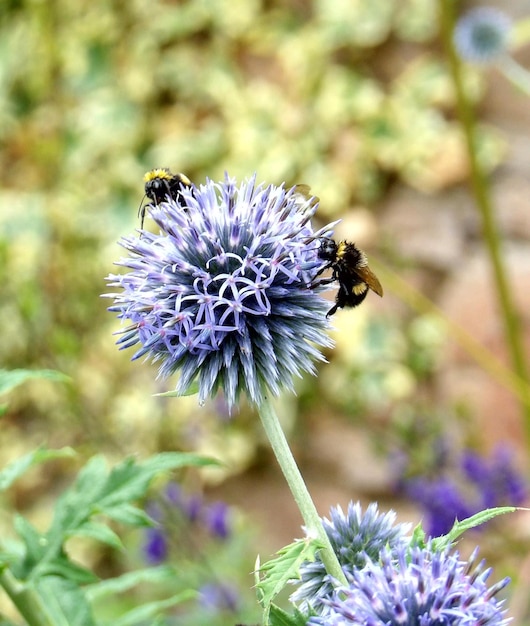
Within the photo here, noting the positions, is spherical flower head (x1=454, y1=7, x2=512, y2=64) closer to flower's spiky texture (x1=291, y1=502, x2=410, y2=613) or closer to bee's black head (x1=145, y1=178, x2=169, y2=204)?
bee's black head (x1=145, y1=178, x2=169, y2=204)

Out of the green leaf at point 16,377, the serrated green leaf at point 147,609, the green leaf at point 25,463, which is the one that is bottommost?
the serrated green leaf at point 147,609

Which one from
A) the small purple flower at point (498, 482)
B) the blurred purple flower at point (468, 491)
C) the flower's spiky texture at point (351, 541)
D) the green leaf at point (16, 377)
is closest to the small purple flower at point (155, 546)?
the blurred purple flower at point (468, 491)

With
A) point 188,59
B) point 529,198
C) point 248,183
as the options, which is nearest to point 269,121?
point 188,59

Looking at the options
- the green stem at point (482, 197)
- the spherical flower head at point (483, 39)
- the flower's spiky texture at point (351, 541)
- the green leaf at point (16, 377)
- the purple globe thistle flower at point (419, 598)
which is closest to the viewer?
the purple globe thistle flower at point (419, 598)

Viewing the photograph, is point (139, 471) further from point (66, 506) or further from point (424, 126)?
point (424, 126)

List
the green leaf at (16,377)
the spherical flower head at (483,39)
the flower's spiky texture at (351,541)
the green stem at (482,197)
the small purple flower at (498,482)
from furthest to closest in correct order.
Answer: the spherical flower head at (483,39) → the green stem at (482,197) → the small purple flower at (498,482) → the green leaf at (16,377) → the flower's spiky texture at (351,541)

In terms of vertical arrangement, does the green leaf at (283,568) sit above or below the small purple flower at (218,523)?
below

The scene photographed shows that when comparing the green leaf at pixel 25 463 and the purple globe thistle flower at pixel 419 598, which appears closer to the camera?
the purple globe thistle flower at pixel 419 598

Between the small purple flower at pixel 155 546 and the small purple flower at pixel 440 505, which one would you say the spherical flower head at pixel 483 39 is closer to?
the small purple flower at pixel 440 505
